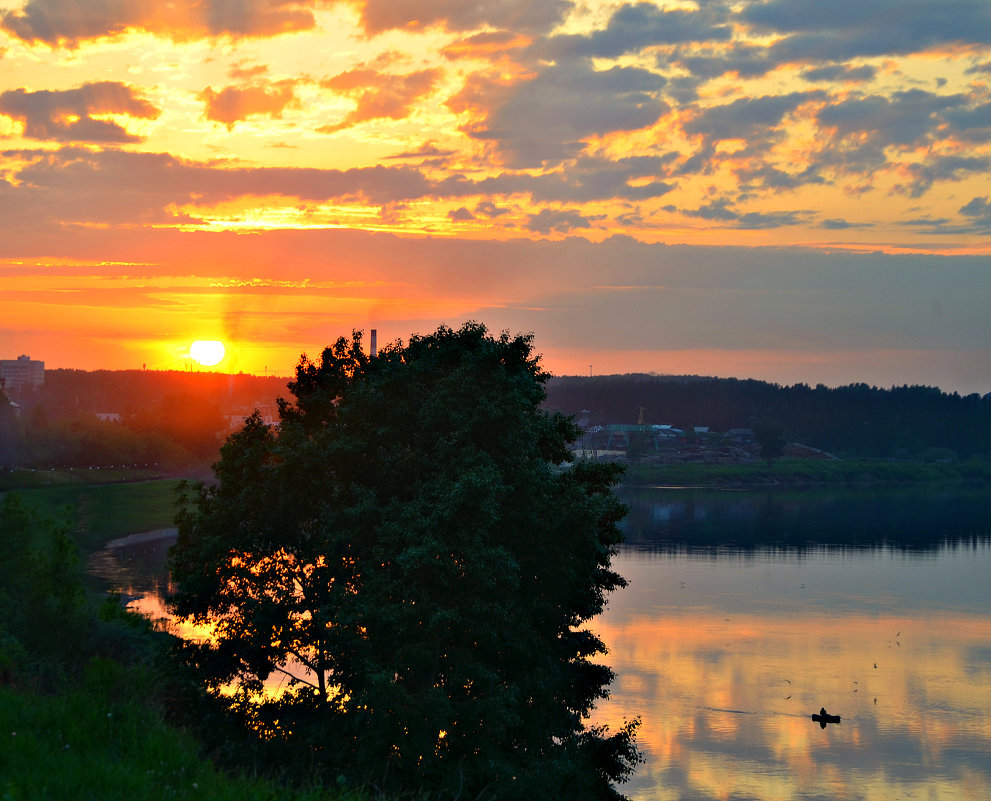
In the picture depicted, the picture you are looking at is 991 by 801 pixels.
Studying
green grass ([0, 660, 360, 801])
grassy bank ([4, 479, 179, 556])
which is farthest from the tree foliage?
grassy bank ([4, 479, 179, 556])

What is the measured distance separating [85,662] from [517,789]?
67.6ft

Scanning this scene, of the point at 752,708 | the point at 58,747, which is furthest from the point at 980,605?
the point at 58,747

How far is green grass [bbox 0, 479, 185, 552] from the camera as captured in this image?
121625 millimetres

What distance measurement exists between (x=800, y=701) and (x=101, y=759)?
52669 millimetres

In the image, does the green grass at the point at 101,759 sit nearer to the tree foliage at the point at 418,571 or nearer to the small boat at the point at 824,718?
the tree foliage at the point at 418,571

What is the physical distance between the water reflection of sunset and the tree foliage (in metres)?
15.8

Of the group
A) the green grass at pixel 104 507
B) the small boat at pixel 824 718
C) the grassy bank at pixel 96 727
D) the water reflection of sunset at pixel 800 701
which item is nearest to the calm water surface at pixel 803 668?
the water reflection of sunset at pixel 800 701

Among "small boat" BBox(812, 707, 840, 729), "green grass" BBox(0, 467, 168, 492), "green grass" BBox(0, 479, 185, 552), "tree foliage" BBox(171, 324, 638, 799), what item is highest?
"tree foliage" BBox(171, 324, 638, 799)

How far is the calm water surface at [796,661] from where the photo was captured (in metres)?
48.0

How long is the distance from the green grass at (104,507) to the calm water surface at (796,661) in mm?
Answer: 4956

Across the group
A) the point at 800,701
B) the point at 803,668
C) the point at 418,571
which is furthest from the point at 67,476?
the point at 418,571

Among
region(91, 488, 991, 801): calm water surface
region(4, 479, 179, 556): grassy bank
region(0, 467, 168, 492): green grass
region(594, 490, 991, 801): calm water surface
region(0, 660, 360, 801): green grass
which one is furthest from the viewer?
region(0, 467, 168, 492): green grass

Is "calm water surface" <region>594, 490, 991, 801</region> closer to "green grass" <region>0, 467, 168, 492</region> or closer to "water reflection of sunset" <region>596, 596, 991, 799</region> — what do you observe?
"water reflection of sunset" <region>596, 596, 991, 799</region>

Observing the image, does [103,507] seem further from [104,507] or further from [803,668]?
[803,668]
